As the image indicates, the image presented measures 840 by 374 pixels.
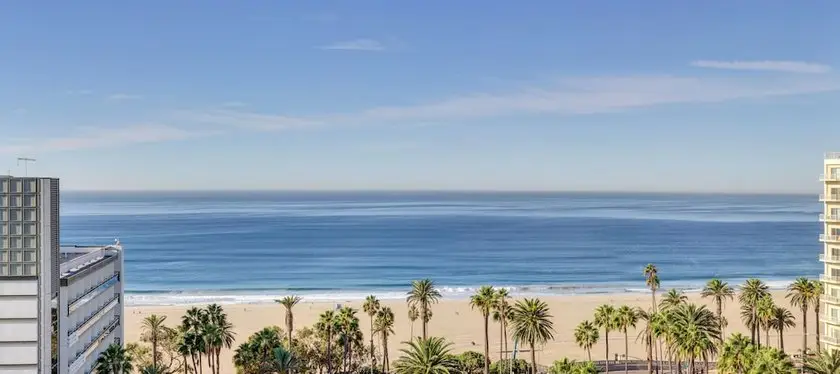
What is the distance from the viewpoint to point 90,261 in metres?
52.1

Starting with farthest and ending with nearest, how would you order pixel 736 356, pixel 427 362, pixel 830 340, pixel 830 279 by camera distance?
pixel 830 279 → pixel 830 340 → pixel 736 356 → pixel 427 362

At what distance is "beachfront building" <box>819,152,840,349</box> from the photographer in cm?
5494

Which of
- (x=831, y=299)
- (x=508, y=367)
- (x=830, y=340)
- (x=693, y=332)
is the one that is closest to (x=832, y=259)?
(x=831, y=299)

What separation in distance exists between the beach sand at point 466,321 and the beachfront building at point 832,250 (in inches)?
917

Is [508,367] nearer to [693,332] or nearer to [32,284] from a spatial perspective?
[693,332]

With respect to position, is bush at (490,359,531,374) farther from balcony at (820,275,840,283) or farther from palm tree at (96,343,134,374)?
palm tree at (96,343,134,374)

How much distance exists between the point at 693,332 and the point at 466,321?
51.7 meters

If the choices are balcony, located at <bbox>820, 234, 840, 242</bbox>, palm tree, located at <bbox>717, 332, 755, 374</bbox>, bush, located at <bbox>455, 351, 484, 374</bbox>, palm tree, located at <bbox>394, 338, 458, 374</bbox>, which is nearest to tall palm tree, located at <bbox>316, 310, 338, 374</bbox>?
bush, located at <bbox>455, 351, 484, 374</bbox>

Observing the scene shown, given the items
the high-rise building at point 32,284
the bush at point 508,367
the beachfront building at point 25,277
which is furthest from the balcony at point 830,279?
the beachfront building at point 25,277

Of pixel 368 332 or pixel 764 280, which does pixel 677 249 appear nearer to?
pixel 764 280

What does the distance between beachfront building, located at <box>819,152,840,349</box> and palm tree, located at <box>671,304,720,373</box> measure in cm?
1382

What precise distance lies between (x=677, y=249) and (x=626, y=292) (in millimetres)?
75240

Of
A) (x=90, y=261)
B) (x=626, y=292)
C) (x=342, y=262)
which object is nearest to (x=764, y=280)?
(x=626, y=292)

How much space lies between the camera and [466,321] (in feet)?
316
